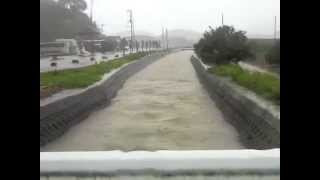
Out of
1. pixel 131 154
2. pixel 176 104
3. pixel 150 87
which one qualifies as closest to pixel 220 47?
pixel 150 87

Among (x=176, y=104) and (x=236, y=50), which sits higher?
(x=236, y=50)

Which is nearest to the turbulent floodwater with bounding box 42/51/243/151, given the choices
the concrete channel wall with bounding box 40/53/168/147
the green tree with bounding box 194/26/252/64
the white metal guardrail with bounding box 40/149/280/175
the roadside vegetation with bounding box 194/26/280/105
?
the concrete channel wall with bounding box 40/53/168/147

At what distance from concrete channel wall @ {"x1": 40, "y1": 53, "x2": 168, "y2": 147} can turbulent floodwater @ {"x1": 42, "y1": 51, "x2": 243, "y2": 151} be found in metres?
0.17

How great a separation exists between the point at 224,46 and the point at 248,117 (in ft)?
30.1

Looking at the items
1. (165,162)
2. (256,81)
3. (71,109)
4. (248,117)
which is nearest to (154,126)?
(71,109)

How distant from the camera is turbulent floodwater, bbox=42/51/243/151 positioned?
776cm

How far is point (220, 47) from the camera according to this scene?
58.0 feet

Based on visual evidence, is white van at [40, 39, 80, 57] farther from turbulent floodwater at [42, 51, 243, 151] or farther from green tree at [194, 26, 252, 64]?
turbulent floodwater at [42, 51, 243, 151]

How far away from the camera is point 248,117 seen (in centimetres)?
846

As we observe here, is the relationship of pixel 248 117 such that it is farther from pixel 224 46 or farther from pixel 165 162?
pixel 224 46
